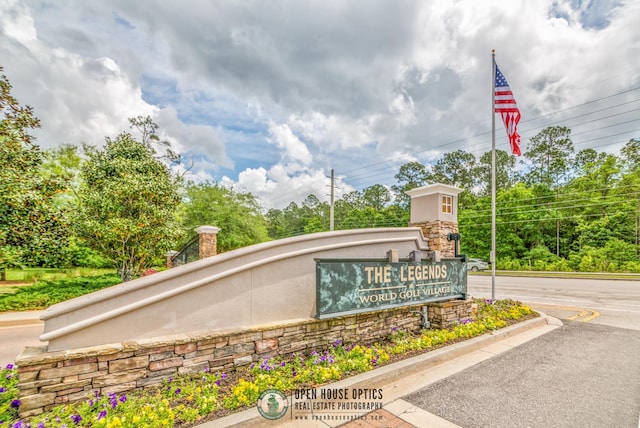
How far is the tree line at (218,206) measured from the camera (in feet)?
26.3

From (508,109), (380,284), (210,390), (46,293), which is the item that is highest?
(508,109)

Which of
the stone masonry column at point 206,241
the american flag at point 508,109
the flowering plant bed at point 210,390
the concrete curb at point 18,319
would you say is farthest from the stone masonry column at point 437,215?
the concrete curb at point 18,319

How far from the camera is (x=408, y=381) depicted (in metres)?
4.08

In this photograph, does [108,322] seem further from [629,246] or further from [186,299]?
[629,246]

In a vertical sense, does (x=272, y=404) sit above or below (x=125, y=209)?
below

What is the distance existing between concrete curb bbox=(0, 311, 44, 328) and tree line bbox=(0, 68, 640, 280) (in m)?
1.40

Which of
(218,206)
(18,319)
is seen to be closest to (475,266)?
(218,206)

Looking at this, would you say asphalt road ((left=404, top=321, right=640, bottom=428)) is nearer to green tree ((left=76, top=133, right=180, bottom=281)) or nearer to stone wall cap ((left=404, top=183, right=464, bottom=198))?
stone wall cap ((left=404, top=183, right=464, bottom=198))

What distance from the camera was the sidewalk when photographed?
3053 millimetres

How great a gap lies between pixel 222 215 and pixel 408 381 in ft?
68.7

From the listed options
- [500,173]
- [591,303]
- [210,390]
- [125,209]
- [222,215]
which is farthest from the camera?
[500,173]

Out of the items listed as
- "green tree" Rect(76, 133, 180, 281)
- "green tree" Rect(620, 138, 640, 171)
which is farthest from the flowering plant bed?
"green tree" Rect(620, 138, 640, 171)

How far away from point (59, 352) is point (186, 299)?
1315 mm

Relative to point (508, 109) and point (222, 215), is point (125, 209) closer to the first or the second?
point (222, 215)
